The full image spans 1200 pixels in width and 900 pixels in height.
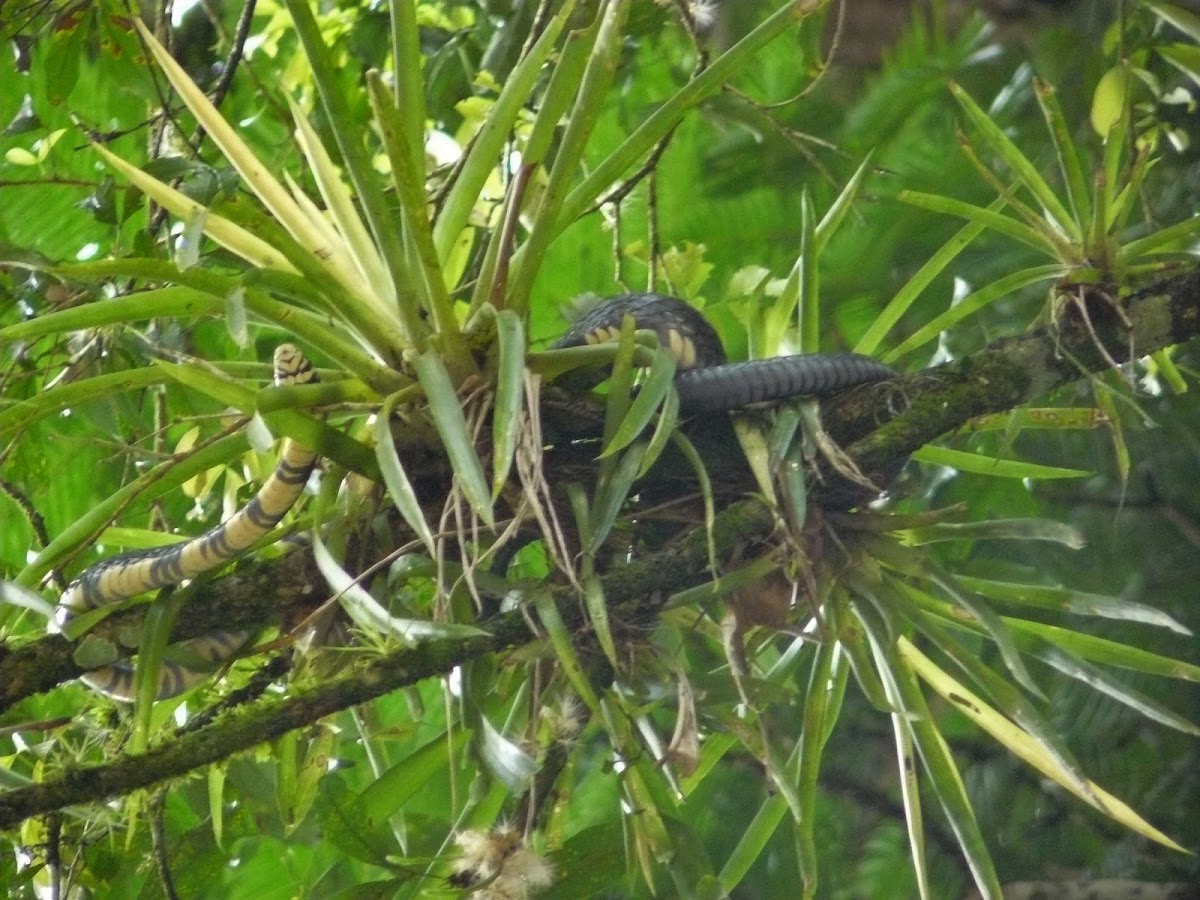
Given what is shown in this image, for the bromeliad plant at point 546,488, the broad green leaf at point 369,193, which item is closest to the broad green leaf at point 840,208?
the bromeliad plant at point 546,488

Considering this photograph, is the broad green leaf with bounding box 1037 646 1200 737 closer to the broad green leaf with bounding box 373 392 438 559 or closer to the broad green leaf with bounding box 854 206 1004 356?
the broad green leaf with bounding box 854 206 1004 356

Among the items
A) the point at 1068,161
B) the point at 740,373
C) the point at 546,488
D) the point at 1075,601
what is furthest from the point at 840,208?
the point at 546,488

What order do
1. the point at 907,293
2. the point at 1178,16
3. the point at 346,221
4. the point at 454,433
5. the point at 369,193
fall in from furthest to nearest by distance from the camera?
the point at 1178,16 → the point at 907,293 → the point at 346,221 → the point at 369,193 → the point at 454,433

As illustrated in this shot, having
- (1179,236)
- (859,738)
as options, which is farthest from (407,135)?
(859,738)

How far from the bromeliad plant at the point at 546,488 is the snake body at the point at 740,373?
0.08 feet

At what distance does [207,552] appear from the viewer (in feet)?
2.96

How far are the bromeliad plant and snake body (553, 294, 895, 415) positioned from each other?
25 mm

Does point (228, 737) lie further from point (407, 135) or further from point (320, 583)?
point (407, 135)

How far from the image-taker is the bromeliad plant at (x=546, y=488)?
83 centimetres

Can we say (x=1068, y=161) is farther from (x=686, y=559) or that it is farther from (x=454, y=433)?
(x=454, y=433)

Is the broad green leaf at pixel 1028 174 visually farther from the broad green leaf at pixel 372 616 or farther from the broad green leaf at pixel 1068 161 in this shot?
the broad green leaf at pixel 372 616

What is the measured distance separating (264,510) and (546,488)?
22 centimetres

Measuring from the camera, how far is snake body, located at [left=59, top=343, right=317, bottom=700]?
34.1 inches

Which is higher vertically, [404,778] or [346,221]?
[346,221]
